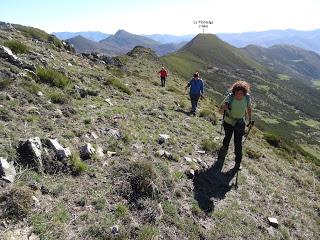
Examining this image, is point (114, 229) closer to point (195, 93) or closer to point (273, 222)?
point (273, 222)

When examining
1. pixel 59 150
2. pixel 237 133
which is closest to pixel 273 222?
pixel 237 133

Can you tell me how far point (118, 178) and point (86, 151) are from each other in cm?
132

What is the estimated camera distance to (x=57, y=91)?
15.1m

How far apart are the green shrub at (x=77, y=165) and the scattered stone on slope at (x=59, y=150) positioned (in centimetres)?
16

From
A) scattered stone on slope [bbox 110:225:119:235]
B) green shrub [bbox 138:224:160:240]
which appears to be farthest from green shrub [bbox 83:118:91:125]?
scattered stone on slope [bbox 110:225:119:235]

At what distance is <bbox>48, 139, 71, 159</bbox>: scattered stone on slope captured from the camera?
9664 mm

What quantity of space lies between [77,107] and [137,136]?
274 centimetres

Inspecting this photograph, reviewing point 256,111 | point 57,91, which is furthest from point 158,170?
point 256,111

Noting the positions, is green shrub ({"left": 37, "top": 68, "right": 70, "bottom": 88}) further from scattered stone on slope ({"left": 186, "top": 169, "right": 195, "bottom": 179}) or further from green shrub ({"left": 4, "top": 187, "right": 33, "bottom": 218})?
green shrub ({"left": 4, "top": 187, "right": 33, "bottom": 218})

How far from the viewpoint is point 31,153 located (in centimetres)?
916

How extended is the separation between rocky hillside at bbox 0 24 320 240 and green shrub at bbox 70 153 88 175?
0.08 ft

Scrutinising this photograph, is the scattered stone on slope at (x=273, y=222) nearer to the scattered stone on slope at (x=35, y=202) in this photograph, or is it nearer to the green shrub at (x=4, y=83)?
the scattered stone on slope at (x=35, y=202)

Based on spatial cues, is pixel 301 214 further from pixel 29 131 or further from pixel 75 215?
pixel 29 131

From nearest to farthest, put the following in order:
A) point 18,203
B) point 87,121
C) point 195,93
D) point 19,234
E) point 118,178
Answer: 1. point 19,234
2. point 18,203
3. point 118,178
4. point 87,121
5. point 195,93
